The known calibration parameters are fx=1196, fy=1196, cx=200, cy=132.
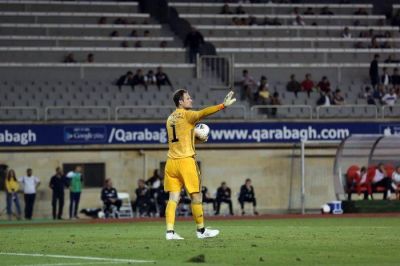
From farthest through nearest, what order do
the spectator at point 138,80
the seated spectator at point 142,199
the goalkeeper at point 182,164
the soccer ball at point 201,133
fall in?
the spectator at point 138,80 < the seated spectator at point 142,199 < the soccer ball at point 201,133 < the goalkeeper at point 182,164

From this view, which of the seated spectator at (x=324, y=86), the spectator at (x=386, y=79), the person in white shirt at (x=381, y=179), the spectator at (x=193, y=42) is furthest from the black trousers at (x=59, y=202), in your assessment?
the spectator at (x=386, y=79)

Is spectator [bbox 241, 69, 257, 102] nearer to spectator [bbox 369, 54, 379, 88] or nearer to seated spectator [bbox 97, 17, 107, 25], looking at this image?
spectator [bbox 369, 54, 379, 88]

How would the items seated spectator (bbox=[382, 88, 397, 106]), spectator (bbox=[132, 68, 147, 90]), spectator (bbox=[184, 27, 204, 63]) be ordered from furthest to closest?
spectator (bbox=[184, 27, 204, 63]) < seated spectator (bbox=[382, 88, 397, 106]) < spectator (bbox=[132, 68, 147, 90])

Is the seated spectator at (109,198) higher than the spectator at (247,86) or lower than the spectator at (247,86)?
lower

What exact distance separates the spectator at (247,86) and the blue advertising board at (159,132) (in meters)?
2.36

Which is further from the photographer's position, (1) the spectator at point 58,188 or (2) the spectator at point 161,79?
(2) the spectator at point 161,79

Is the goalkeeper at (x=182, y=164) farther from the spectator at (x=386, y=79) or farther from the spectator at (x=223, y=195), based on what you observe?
the spectator at (x=386, y=79)

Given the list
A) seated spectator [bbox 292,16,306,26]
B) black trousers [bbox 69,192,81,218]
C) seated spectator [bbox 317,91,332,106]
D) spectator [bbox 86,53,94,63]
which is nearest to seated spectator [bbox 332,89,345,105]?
seated spectator [bbox 317,91,332,106]

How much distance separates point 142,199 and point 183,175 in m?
21.7

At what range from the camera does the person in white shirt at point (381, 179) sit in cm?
3959

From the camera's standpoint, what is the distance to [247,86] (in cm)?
4478

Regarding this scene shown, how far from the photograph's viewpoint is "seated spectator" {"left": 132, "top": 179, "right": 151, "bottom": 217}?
40.0 meters

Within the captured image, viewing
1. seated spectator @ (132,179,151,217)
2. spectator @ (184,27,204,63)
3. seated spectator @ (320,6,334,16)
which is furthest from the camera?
seated spectator @ (320,6,334,16)

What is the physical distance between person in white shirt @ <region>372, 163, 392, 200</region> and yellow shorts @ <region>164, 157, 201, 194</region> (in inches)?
855
